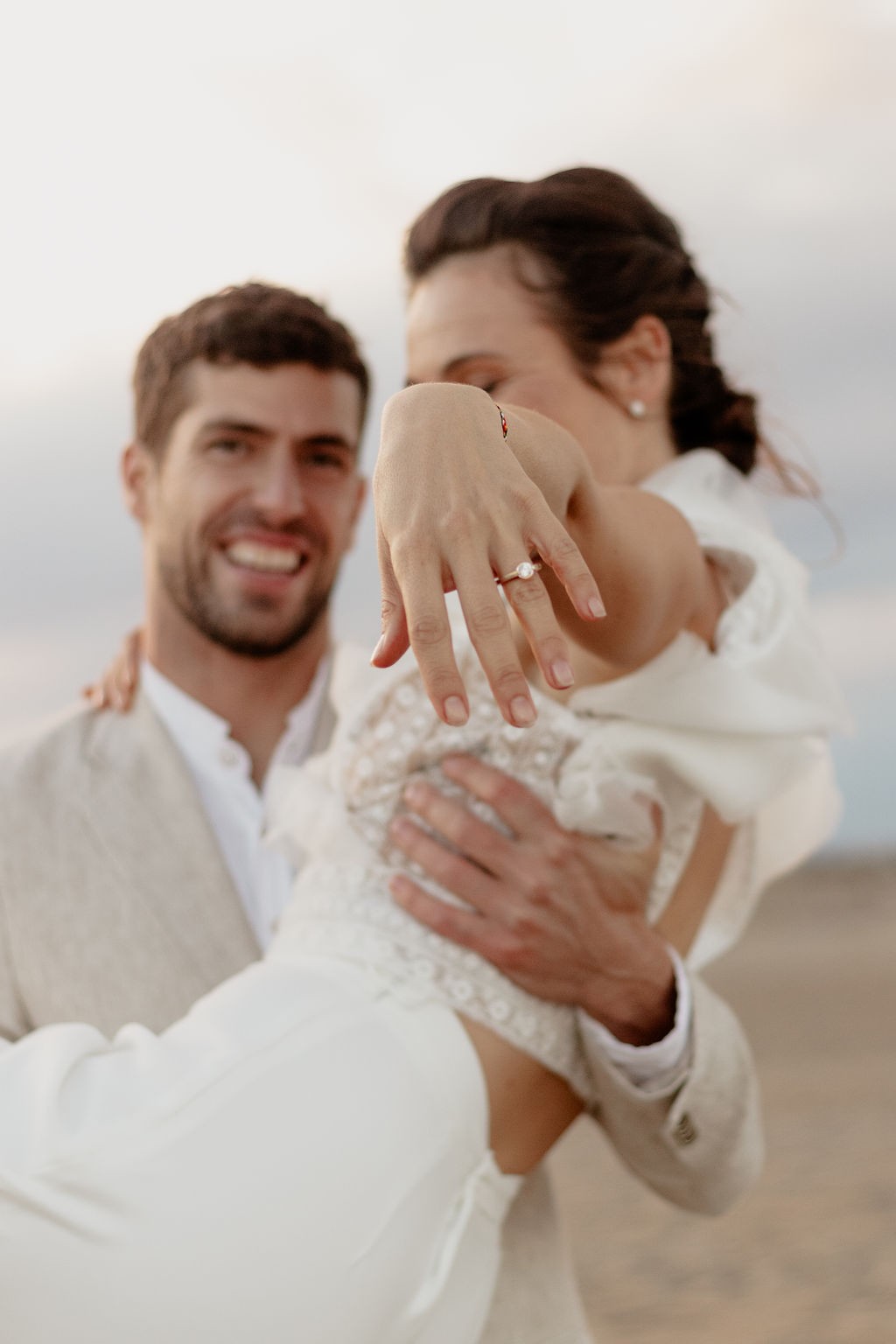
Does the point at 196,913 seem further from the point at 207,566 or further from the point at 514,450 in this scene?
the point at 514,450

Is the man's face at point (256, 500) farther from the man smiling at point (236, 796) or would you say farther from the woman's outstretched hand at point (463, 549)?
the woman's outstretched hand at point (463, 549)

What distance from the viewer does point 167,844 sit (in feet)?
9.49

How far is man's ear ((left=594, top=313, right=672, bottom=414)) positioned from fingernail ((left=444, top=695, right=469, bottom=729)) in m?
1.19

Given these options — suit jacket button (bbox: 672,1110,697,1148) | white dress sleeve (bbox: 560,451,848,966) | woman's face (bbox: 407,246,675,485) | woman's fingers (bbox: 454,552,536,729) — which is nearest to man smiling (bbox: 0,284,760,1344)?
suit jacket button (bbox: 672,1110,697,1148)

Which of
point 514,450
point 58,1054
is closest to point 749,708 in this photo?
point 514,450

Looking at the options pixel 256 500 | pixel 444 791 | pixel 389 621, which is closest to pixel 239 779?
pixel 256 500

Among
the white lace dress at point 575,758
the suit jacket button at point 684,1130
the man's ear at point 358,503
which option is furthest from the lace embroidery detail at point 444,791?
the man's ear at point 358,503

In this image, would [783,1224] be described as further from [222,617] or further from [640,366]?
[640,366]

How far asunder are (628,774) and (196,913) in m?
1.06

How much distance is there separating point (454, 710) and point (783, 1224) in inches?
309

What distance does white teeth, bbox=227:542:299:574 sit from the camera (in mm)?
3361

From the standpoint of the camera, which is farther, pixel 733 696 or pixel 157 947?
pixel 157 947

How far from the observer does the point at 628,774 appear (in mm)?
2115

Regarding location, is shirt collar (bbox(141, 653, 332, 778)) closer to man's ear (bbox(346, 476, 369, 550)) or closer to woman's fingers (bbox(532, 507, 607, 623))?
man's ear (bbox(346, 476, 369, 550))
